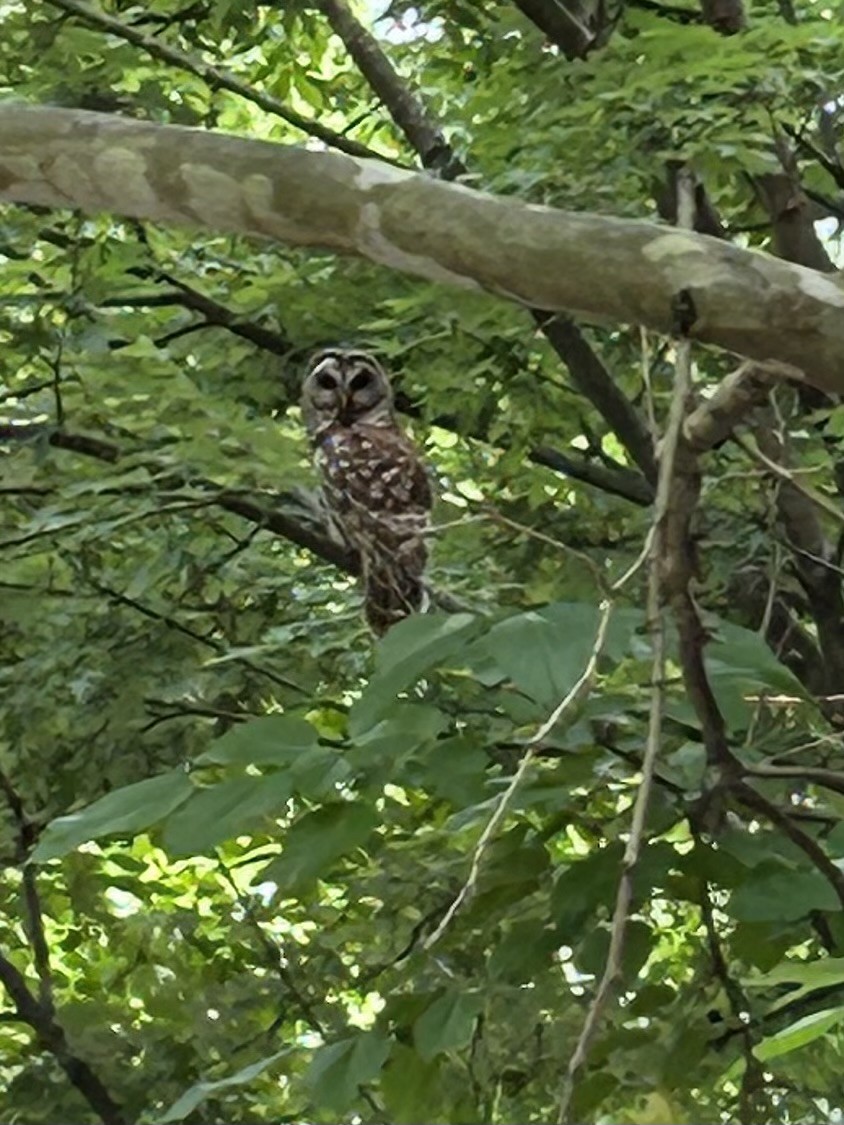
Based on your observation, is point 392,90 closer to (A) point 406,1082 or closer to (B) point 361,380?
(B) point 361,380

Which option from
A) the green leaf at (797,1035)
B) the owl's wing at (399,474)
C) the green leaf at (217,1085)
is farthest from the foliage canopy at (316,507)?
the green leaf at (797,1035)

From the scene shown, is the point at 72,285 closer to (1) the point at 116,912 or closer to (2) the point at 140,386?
(2) the point at 140,386

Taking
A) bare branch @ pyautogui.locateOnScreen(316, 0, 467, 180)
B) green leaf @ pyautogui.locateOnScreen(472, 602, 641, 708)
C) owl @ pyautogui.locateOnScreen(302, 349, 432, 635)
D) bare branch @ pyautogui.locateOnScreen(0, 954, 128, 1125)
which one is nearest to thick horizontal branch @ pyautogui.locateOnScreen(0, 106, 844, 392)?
green leaf @ pyautogui.locateOnScreen(472, 602, 641, 708)

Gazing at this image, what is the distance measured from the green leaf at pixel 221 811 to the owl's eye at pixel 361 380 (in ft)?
5.93

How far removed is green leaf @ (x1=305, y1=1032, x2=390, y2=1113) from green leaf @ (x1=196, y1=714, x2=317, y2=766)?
0.83ft

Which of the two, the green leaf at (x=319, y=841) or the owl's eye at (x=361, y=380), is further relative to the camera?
the owl's eye at (x=361, y=380)

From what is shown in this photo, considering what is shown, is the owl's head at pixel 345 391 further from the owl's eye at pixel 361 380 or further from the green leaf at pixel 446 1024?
the green leaf at pixel 446 1024

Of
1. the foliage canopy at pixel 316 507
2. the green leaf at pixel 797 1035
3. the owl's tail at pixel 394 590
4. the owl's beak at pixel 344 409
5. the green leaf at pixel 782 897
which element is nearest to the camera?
the green leaf at pixel 797 1035

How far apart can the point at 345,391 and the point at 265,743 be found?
1.76m

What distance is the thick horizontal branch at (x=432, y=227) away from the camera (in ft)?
3.97

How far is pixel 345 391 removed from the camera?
2990 millimetres

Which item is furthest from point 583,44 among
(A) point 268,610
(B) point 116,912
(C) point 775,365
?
(B) point 116,912

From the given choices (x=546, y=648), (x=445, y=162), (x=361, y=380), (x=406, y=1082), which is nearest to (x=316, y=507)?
(x=361, y=380)

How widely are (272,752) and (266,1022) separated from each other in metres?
1.99
